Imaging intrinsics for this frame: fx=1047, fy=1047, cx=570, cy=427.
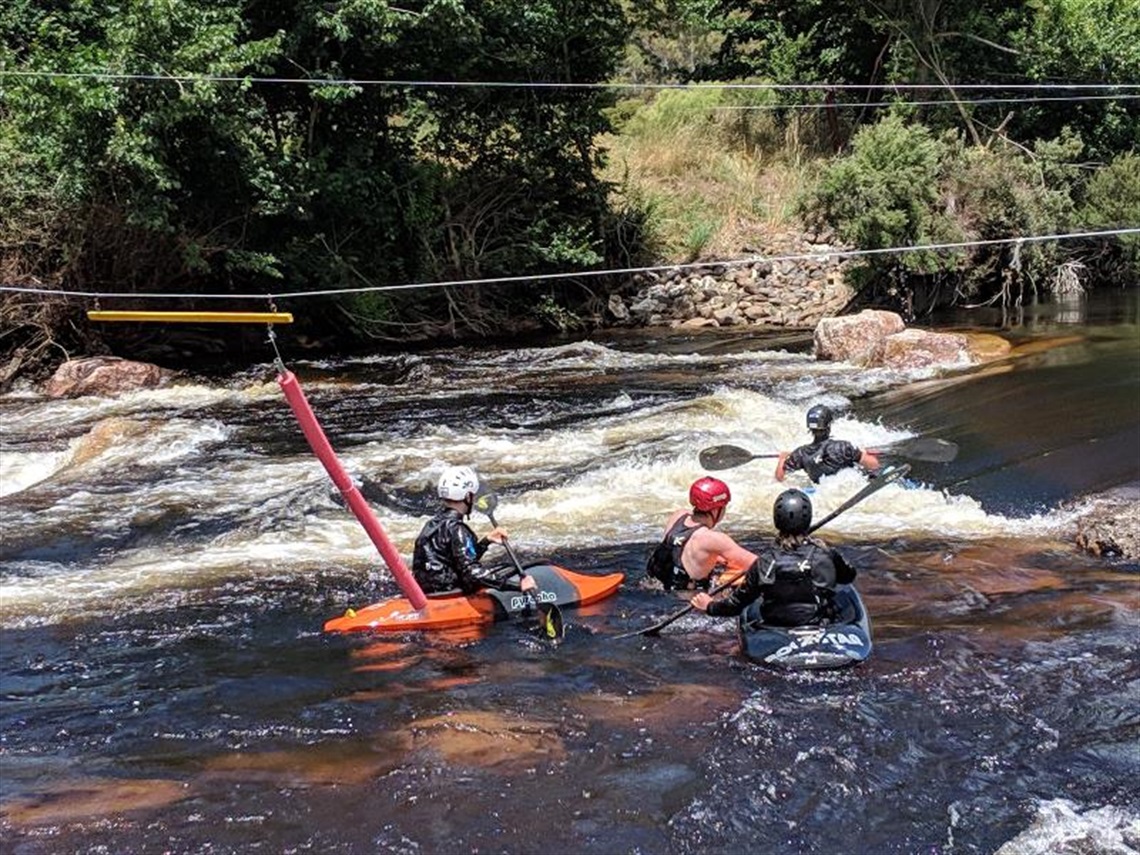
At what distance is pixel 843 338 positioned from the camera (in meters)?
13.5

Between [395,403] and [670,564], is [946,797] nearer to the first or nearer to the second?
[670,564]

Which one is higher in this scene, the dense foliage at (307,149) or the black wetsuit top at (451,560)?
the dense foliage at (307,149)

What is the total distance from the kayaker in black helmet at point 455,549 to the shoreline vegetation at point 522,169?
655 centimetres

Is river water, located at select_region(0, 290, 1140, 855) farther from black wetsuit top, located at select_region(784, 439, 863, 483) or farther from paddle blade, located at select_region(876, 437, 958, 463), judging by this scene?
black wetsuit top, located at select_region(784, 439, 863, 483)

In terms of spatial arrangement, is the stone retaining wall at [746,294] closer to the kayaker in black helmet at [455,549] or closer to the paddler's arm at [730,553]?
the paddler's arm at [730,553]

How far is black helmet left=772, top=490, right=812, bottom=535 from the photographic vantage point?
190 inches

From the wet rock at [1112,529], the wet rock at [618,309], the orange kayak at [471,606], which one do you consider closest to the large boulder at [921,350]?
the wet rock at [1112,529]

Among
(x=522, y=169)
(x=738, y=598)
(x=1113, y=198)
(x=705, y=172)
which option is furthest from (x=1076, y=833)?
(x=705, y=172)

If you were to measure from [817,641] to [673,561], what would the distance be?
137cm

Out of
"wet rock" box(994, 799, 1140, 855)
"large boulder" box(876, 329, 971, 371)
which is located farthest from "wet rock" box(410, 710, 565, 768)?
"large boulder" box(876, 329, 971, 371)

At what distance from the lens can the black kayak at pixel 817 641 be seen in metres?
4.75

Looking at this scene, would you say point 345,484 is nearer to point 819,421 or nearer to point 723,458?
point 723,458

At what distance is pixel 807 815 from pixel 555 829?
0.88 m

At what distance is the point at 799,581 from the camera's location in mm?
4840
